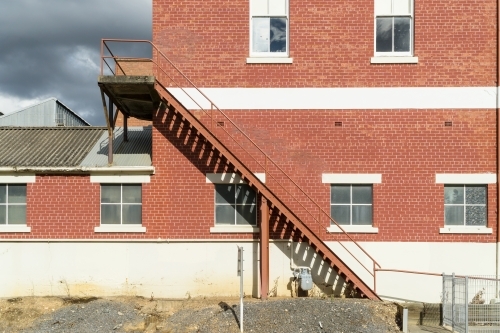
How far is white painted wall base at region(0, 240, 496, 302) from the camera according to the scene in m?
Result: 14.1

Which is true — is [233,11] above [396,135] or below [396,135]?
above

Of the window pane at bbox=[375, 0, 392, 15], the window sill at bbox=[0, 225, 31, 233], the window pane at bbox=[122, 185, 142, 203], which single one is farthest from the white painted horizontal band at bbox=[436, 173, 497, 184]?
the window sill at bbox=[0, 225, 31, 233]

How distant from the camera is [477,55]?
563 inches

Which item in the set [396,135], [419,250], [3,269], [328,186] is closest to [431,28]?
[396,135]

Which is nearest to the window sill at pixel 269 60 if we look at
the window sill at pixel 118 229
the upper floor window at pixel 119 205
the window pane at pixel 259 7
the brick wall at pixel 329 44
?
the brick wall at pixel 329 44

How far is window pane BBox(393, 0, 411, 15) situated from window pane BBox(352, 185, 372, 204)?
193 inches

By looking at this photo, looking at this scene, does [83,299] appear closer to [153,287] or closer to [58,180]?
[153,287]

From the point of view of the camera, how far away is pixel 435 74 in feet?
47.0

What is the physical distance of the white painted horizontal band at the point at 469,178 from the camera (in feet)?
46.4

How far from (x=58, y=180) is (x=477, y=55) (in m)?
11.8

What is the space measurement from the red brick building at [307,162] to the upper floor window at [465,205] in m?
0.04

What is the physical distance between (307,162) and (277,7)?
4.37 metres

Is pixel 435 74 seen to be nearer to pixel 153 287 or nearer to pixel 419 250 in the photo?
pixel 419 250

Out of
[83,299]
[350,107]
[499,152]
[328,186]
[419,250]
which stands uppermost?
[350,107]
